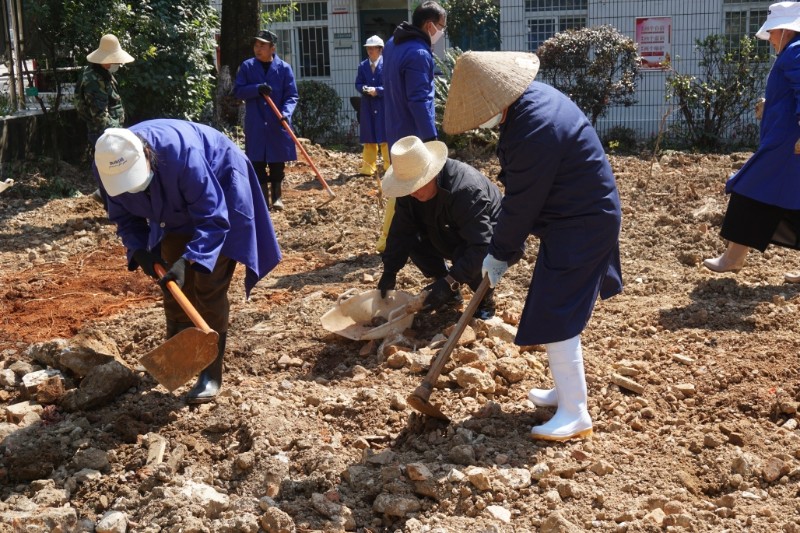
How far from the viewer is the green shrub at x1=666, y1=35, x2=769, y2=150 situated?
1216 cm

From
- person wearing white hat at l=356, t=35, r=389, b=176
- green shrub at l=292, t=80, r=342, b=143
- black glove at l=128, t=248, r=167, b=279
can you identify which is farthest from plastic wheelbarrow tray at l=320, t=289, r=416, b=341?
green shrub at l=292, t=80, r=342, b=143

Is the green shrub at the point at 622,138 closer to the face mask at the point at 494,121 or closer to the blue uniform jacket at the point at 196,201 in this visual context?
the blue uniform jacket at the point at 196,201

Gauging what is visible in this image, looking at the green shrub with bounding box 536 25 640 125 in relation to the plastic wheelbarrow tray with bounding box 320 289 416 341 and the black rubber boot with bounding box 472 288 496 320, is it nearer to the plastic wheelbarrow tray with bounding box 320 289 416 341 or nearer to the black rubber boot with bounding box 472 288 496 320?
the black rubber boot with bounding box 472 288 496 320

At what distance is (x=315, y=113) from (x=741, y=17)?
21.8 feet

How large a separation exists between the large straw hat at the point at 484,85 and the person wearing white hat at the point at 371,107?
257 inches

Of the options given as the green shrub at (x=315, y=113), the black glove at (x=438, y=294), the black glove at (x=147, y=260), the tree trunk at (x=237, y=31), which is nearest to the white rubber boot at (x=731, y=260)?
the black glove at (x=438, y=294)

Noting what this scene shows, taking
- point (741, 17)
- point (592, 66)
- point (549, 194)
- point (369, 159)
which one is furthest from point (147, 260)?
point (741, 17)

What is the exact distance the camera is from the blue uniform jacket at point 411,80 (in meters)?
6.86

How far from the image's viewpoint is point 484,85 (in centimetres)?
382

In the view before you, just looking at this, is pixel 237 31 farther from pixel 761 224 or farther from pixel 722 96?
pixel 761 224

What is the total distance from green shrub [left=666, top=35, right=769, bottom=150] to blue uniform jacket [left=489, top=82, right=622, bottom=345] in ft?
28.6

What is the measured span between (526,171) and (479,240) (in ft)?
4.91

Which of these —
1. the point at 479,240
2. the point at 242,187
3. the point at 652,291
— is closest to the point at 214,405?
the point at 242,187

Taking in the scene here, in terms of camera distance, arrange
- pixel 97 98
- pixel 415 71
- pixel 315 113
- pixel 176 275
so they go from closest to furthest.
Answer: pixel 176 275, pixel 415 71, pixel 97 98, pixel 315 113
